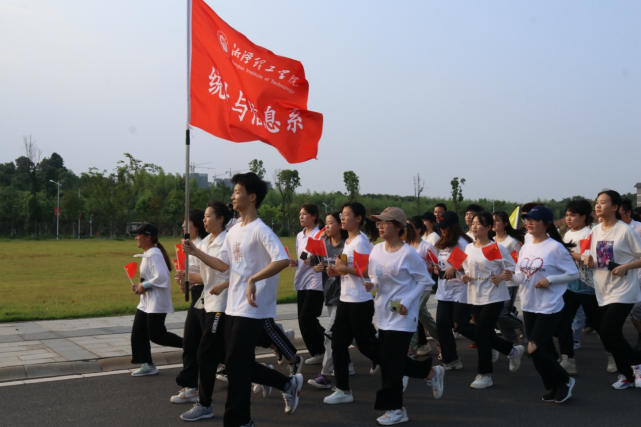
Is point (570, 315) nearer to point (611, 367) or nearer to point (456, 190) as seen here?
point (611, 367)

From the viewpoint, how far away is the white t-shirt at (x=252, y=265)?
4.81 meters

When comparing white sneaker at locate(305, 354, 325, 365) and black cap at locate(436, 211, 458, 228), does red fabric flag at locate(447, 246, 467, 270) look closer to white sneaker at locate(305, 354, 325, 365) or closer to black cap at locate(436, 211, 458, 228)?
black cap at locate(436, 211, 458, 228)

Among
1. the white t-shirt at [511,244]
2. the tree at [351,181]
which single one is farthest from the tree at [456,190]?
the white t-shirt at [511,244]

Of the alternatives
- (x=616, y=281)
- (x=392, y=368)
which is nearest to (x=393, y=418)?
(x=392, y=368)

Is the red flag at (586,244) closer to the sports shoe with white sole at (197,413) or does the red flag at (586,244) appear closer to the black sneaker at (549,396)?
the black sneaker at (549,396)

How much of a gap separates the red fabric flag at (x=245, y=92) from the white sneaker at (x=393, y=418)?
10.2 ft

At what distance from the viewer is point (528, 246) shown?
6.29 metres

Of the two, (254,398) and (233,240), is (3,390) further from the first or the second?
(233,240)

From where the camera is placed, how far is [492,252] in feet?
21.6

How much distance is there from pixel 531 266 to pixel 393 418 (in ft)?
6.72

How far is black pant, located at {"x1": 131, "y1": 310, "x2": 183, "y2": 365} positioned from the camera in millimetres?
6656

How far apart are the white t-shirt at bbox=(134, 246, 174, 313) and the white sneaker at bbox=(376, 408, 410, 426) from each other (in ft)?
8.88

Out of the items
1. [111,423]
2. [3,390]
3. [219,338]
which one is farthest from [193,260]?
[3,390]

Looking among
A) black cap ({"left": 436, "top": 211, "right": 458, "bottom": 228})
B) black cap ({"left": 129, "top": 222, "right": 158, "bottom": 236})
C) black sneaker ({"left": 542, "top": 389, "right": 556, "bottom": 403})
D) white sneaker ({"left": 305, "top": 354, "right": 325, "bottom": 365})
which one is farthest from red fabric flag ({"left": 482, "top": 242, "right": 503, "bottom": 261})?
black cap ({"left": 129, "top": 222, "right": 158, "bottom": 236})
